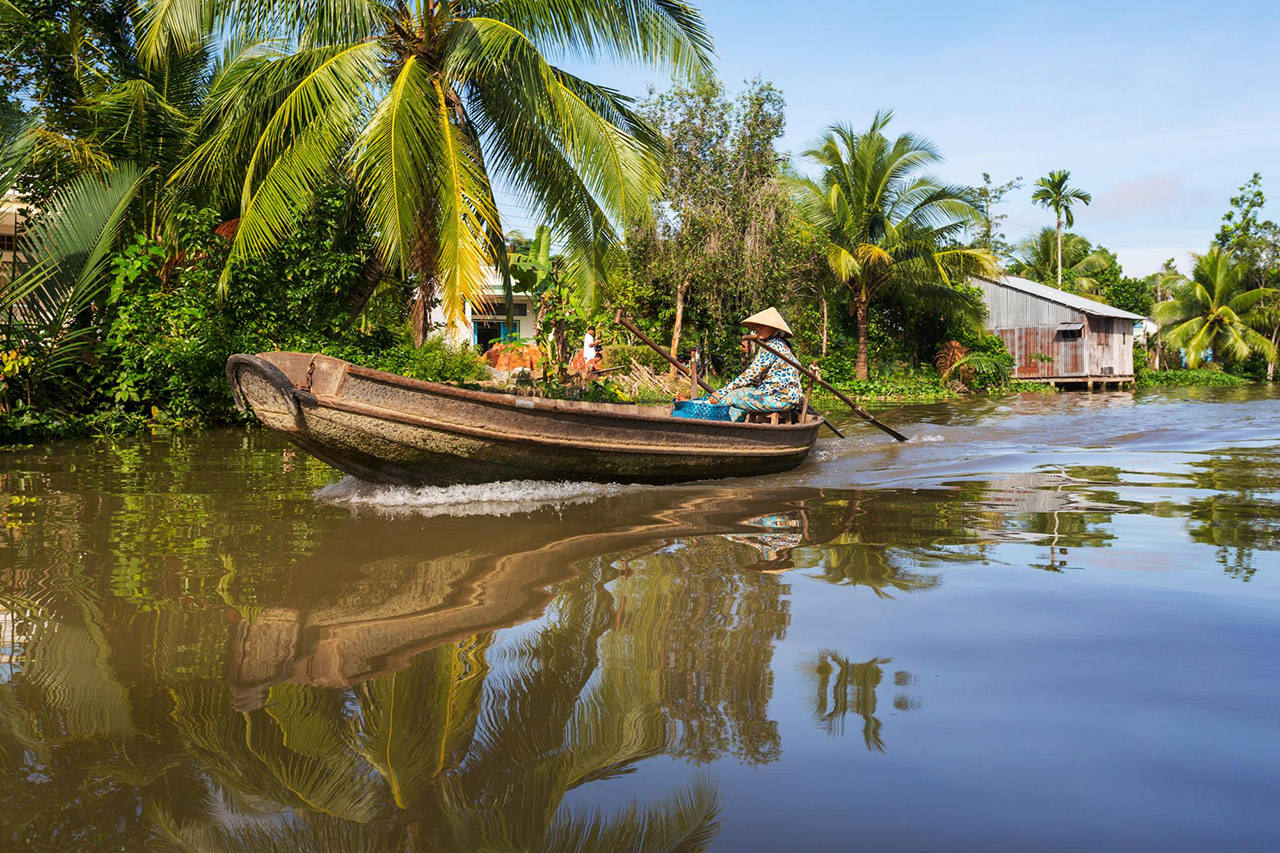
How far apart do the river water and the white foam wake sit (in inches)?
5.1

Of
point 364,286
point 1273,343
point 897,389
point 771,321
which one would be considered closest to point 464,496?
point 771,321

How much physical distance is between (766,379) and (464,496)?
127 inches

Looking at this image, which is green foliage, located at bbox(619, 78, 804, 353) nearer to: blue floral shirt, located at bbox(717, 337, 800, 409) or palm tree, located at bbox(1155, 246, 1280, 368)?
blue floral shirt, located at bbox(717, 337, 800, 409)

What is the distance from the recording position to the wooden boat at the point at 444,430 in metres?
6.14

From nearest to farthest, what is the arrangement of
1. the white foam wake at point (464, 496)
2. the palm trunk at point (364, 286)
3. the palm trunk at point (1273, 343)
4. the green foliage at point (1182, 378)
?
the white foam wake at point (464, 496) → the palm trunk at point (364, 286) → the green foliage at point (1182, 378) → the palm trunk at point (1273, 343)

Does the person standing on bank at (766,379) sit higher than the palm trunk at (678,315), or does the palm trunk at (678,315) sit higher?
the palm trunk at (678,315)

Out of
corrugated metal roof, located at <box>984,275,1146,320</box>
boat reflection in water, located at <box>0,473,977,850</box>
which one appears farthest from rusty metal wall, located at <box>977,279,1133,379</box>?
boat reflection in water, located at <box>0,473,977,850</box>

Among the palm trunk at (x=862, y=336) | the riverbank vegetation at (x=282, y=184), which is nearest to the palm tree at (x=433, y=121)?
the riverbank vegetation at (x=282, y=184)

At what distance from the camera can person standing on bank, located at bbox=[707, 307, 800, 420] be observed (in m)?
8.59

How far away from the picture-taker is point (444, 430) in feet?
20.9

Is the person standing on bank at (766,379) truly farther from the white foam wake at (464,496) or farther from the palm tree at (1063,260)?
the palm tree at (1063,260)

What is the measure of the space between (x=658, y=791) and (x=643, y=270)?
18353mm

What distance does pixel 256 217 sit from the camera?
9.87 metres

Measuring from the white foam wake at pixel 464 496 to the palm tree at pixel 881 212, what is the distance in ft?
55.2
